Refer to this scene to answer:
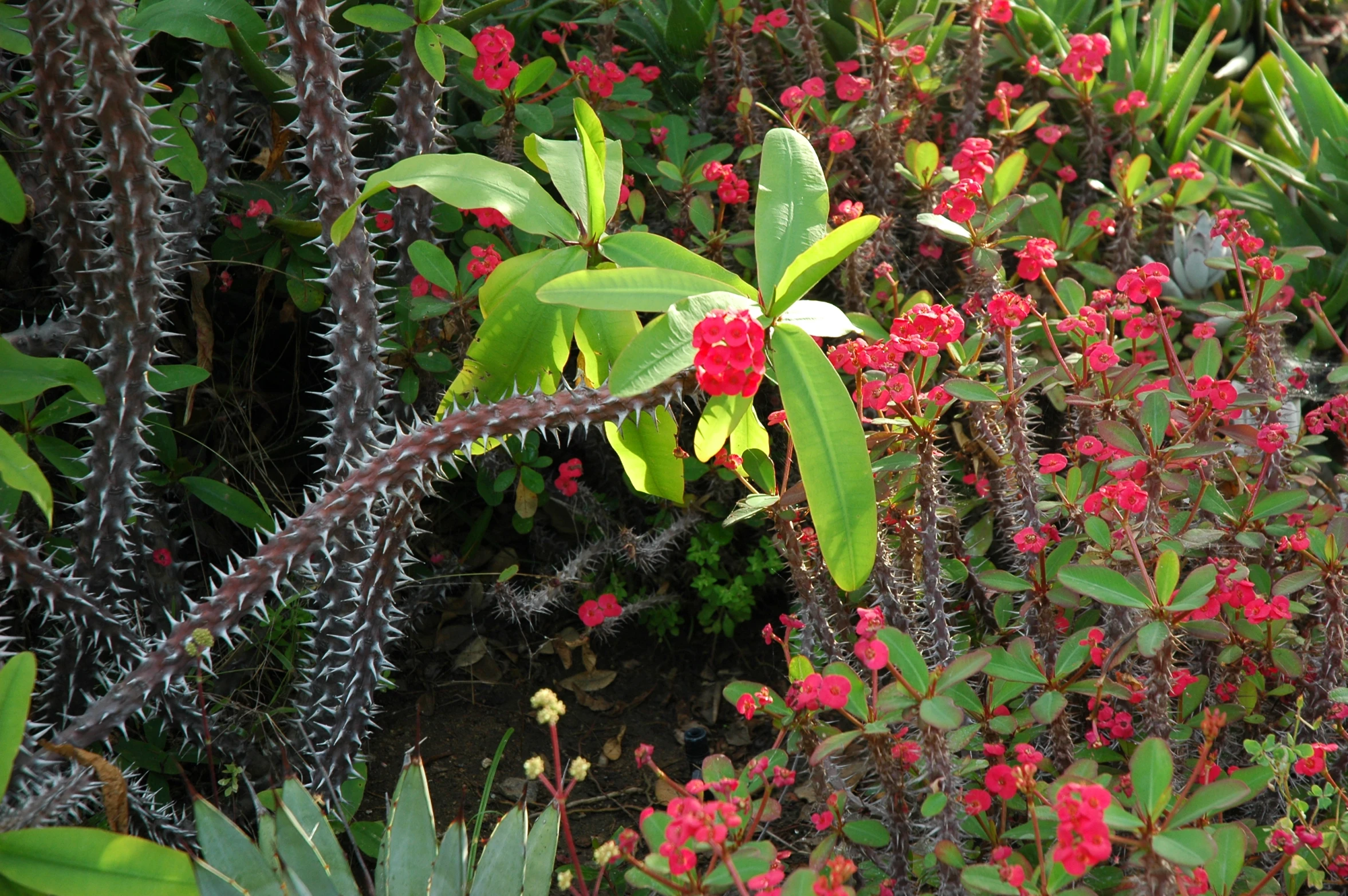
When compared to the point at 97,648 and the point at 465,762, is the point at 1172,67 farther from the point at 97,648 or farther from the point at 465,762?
the point at 97,648

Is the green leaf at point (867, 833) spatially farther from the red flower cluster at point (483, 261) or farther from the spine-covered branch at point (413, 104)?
the spine-covered branch at point (413, 104)

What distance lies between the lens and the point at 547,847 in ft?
4.99

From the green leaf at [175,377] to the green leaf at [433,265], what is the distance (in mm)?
440

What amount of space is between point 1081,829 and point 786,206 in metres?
0.94

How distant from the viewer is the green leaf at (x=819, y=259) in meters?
1.40

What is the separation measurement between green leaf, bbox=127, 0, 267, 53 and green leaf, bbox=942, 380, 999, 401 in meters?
1.44

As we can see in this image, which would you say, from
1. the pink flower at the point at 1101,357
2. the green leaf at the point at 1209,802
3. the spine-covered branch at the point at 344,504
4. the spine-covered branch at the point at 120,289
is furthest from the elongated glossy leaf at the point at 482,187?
the green leaf at the point at 1209,802

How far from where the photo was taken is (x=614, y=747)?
2.22 metres

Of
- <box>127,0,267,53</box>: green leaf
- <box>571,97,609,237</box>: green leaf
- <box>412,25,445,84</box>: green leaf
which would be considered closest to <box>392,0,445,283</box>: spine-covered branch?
<box>412,25,445,84</box>: green leaf

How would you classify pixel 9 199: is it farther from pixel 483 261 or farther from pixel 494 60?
pixel 494 60

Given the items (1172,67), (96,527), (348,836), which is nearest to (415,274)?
(96,527)

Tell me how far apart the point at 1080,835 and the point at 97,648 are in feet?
5.63

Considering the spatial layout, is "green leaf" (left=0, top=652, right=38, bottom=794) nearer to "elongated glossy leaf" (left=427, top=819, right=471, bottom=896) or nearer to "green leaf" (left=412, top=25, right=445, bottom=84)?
"elongated glossy leaf" (left=427, top=819, right=471, bottom=896)

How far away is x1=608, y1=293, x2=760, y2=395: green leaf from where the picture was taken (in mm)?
1323
